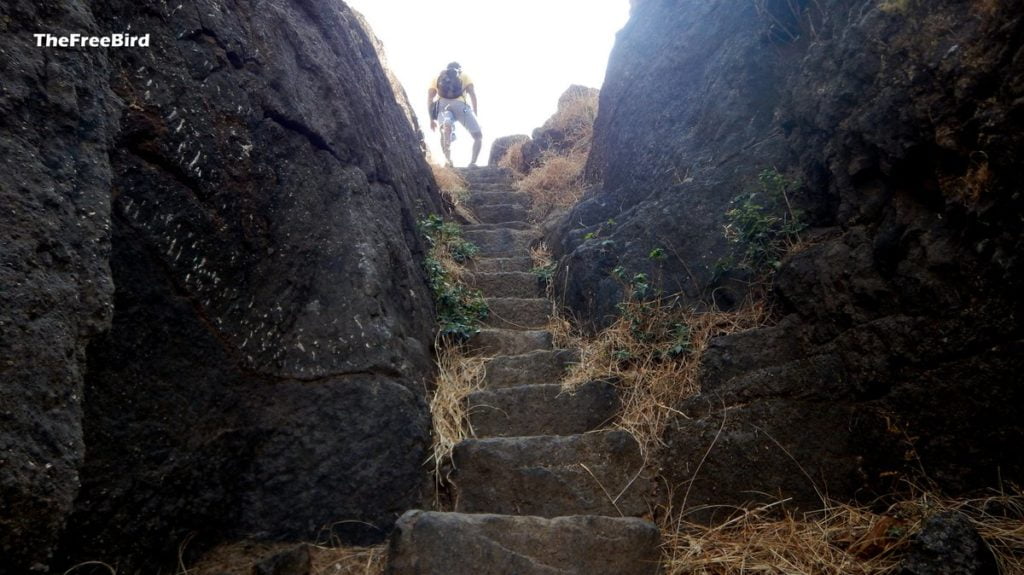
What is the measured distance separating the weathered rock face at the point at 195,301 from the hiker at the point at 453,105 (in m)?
6.42

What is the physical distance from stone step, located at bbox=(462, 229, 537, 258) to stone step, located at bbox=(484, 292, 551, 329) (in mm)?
1167

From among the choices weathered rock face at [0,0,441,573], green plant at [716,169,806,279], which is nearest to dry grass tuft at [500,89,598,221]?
green plant at [716,169,806,279]

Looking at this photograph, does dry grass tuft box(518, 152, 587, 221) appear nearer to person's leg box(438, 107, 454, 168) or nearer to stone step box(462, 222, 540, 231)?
stone step box(462, 222, 540, 231)

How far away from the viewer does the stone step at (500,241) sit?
18.5ft

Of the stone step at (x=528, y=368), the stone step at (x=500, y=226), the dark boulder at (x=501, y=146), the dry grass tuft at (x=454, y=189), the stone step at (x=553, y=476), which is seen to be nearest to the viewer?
the stone step at (x=553, y=476)

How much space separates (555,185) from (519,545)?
18.2 feet

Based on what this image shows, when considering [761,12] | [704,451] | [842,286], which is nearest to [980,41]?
[842,286]

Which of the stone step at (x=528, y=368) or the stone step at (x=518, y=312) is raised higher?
the stone step at (x=518, y=312)

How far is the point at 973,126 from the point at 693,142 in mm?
2310

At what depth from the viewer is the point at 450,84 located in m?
9.51

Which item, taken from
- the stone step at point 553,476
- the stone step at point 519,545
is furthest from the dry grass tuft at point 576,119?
the stone step at point 519,545

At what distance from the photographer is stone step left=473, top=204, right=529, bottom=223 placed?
6910mm

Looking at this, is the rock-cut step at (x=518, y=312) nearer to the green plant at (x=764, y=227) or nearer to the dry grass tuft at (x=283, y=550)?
the green plant at (x=764, y=227)

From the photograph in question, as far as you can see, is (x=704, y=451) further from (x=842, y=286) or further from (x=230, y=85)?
(x=230, y=85)
